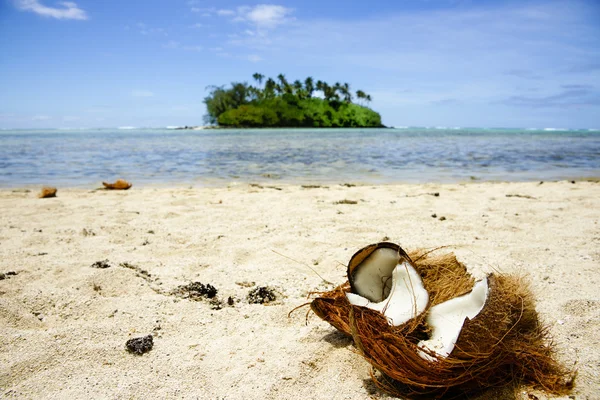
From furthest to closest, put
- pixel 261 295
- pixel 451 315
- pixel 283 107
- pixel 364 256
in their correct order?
pixel 283 107, pixel 261 295, pixel 364 256, pixel 451 315

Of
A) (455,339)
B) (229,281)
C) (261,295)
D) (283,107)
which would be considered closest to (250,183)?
(229,281)

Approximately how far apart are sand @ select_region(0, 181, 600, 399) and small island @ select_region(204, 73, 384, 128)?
258 feet

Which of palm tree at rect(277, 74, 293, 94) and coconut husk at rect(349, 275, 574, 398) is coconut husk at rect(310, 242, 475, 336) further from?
Result: palm tree at rect(277, 74, 293, 94)

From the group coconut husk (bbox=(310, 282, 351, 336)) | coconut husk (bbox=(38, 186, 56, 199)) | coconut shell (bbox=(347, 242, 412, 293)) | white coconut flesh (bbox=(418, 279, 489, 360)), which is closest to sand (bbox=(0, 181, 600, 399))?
coconut husk (bbox=(310, 282, 351, 336))

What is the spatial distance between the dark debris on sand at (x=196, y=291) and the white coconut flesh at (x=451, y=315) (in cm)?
163

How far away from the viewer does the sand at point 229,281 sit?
2.01 m

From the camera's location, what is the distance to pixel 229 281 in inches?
125

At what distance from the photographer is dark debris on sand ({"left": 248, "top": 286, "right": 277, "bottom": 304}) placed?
2839 millimetres

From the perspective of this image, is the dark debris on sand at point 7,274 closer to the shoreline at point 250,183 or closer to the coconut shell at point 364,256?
the coconut shell at point 364,256

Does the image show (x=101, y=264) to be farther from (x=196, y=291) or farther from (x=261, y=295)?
(x=261, y=295)

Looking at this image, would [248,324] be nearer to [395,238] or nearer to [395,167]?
[395,238]

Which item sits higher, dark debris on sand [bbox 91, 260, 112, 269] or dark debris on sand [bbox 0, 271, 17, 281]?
dark debris on sand [bbox 91, 260, 112, 269]

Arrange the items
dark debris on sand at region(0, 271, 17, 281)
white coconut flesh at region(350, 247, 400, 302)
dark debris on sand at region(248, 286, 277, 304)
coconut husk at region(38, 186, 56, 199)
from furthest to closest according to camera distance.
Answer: coconut husk at region(38, 186, 56, 199), dark debris on sand at region(0, 271, 17, 281), dark debris on sand at region(248, 286, 277, 304), white coconut flesh at region(350, 247, 400, 302)

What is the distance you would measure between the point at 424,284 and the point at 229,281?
1.62 meters
